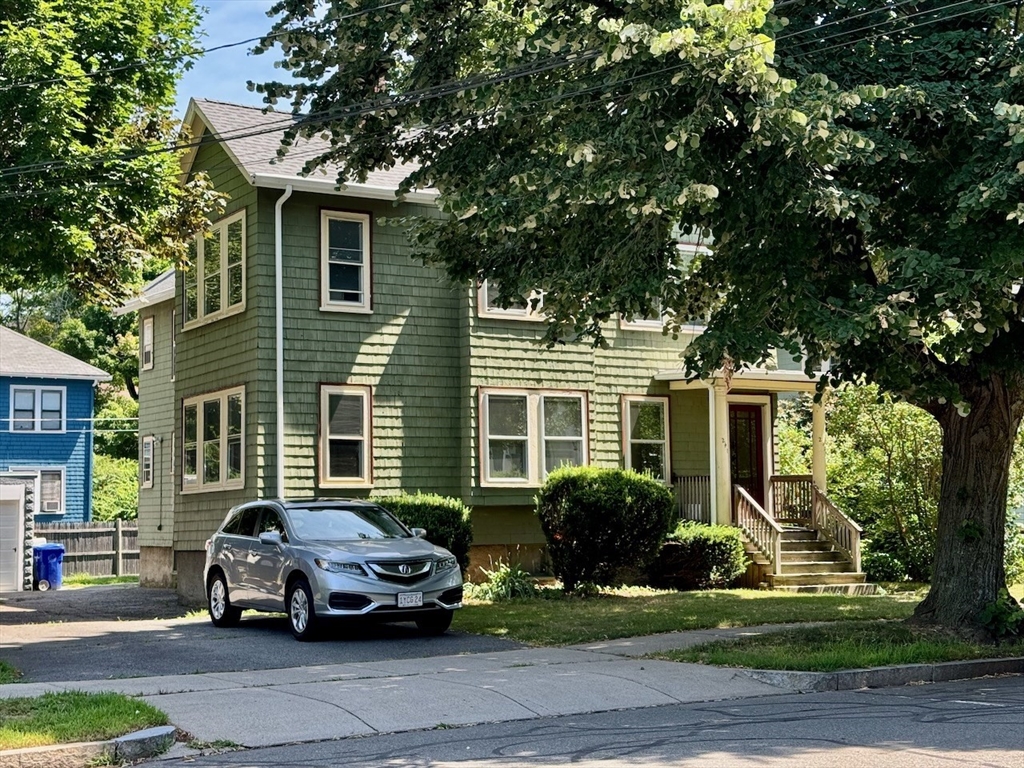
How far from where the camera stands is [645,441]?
86.1 ft

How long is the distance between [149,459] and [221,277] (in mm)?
9584

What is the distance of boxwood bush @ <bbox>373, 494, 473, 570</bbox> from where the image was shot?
21875 millimetres

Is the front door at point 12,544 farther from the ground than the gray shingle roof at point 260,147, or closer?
closer

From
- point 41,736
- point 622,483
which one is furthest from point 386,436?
point 41,736

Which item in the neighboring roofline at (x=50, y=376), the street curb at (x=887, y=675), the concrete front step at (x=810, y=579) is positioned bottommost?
the concrete front step at (x=810, y=579)

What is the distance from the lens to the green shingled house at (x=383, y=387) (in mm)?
22922

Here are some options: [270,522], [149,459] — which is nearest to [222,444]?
[270,522]

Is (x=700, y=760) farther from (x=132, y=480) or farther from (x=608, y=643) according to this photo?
(x=132, y=480)

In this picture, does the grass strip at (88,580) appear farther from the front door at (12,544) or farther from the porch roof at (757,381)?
the porch roof at (757,381)

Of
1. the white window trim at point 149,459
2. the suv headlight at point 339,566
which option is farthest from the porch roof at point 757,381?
the white window trim at point 149,459

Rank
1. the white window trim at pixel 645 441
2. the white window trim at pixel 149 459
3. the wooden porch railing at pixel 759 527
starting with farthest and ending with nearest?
the white window trim at pixel 149 459, the white window trim at pixel 645 441, the wooden porch railing at pixel 759 527

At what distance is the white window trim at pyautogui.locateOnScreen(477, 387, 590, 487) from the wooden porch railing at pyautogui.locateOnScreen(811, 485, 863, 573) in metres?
5.03

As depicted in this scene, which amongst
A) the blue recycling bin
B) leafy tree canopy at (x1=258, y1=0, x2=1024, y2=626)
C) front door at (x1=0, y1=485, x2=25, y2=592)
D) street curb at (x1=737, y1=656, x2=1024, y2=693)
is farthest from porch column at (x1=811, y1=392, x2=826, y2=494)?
front door at (x1=0, y1=485, x2=25, y2=592)

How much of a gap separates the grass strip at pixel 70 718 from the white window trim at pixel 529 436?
13747mm
